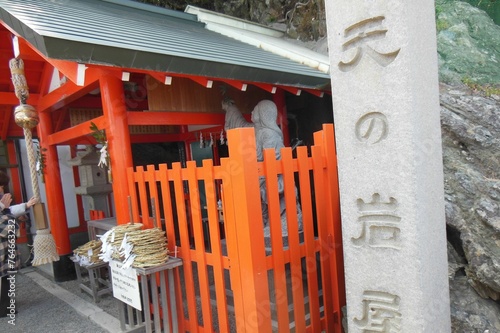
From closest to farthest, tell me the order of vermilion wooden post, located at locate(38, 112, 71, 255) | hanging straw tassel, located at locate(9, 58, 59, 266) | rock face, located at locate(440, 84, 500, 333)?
rock face, located at locate(440, 84, 500, 333) → hanging straw tassel, located at locate(9, 58, 59, 266) → vermilion wooden post, located at locate(38, 112, 71, 255)

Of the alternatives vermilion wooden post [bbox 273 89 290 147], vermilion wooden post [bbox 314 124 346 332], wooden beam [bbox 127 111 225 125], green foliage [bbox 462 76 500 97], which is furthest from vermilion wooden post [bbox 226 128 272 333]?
green foliage [bbox 462 76 500 97]

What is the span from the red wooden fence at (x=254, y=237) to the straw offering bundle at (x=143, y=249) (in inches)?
6.6

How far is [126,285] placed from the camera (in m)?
3.21

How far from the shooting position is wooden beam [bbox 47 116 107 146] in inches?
146

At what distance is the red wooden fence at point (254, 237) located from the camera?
2.38 metres

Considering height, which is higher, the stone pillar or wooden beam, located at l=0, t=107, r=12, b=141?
wooden beam, located at l=0, t=107, r=12, b=141

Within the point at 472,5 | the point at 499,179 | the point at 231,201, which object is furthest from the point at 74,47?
the point at 472,5

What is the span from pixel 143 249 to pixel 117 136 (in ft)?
4.22

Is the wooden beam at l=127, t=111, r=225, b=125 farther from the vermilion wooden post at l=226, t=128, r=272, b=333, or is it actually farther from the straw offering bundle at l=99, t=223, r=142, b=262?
the vermilion wooden post at l=226, t=128, r=272, b=333

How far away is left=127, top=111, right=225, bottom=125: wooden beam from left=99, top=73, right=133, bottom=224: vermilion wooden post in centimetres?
19

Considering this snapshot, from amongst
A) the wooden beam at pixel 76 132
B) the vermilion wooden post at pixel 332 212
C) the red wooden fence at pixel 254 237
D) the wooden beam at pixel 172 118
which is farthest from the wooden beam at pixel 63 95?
the vermilion wooden post at pixel 332 212

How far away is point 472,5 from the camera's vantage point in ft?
21.9

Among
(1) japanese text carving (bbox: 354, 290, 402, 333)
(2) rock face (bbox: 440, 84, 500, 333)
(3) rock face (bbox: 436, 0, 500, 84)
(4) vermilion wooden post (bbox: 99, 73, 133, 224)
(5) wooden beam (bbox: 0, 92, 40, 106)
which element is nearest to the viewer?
(1) japanese text carving (bbox: 354, 290, 402, 333)

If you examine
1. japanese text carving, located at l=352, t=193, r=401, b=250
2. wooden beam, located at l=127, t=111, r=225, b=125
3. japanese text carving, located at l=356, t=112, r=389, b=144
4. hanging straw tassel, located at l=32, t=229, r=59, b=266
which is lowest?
hanging straw tassel, located at l=32, t=229, r=59, b=266
